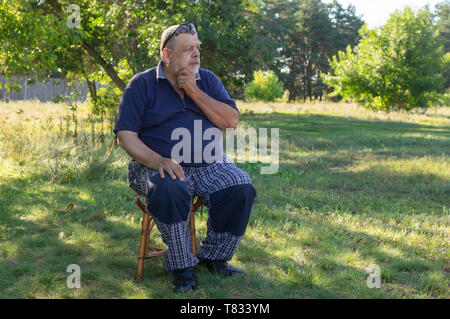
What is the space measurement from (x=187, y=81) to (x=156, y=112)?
0.95 ft

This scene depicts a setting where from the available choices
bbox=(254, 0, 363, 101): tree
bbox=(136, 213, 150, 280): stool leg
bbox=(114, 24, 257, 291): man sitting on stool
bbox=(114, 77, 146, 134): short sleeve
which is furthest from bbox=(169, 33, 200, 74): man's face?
bbox=(254, 0, 363, 101): tree

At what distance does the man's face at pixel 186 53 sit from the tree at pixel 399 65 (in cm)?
2203

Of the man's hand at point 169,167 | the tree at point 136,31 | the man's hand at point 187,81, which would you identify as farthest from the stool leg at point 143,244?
the tree at point 136,31

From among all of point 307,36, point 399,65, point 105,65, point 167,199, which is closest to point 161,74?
point 167,199

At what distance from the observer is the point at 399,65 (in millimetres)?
23172

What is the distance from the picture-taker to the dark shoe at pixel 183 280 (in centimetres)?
288

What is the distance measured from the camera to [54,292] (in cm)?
285

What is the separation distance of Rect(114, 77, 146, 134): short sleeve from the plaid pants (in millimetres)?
303

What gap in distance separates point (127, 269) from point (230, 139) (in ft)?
22.3

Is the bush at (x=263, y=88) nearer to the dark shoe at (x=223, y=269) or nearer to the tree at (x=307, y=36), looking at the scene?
the tree at (x=307, y=36)

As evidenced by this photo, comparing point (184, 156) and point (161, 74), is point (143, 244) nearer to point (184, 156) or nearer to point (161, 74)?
point (184, 156)

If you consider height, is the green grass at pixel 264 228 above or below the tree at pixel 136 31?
below
